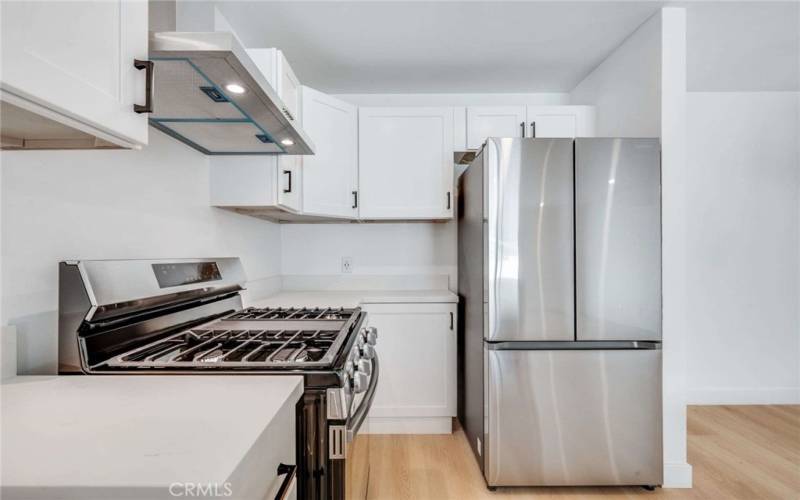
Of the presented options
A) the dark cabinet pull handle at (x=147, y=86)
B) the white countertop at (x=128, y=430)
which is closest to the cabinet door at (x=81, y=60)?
the dark cabinet pull handle at (x=147, y=86)

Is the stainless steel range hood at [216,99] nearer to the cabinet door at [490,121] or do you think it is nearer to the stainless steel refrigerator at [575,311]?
the stainless steel refrigerator at [575,311]

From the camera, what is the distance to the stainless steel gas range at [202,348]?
87cm

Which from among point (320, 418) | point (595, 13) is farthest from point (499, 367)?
point (595, 13)

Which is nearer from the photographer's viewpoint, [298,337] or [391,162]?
[298,337]

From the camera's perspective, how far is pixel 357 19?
6.31ft

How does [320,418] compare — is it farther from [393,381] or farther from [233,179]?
[393,381]

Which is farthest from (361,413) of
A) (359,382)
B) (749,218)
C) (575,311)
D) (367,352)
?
(749,218)

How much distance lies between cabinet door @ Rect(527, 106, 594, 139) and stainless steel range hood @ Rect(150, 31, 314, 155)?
1630 millimetres

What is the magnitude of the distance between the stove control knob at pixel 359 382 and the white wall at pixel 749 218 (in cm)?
291

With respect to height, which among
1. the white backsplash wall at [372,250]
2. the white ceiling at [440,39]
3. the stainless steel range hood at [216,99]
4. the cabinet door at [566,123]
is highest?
the white ceiling at [440,39]

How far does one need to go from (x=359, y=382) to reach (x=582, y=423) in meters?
1.32

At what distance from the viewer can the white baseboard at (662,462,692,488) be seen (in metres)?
1.86

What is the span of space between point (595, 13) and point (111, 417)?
7.90 ft

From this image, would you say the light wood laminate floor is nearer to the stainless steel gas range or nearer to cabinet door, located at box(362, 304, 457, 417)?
cabinet door, located at box(362, 304, 457, 417)
